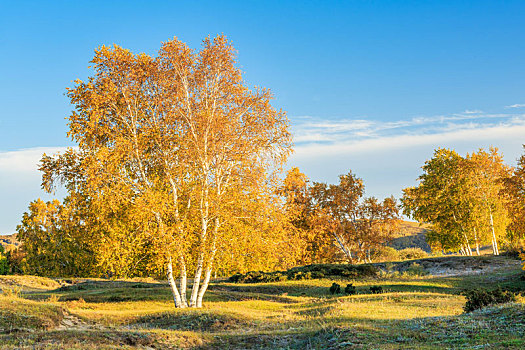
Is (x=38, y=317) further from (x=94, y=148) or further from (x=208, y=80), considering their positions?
(x=208, y=80)

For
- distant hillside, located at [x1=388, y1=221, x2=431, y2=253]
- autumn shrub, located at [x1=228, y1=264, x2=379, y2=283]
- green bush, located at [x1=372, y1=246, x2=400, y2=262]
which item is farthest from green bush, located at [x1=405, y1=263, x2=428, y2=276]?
distant hillside, located at [x1=388, y1=221, x2=431, y2=253]

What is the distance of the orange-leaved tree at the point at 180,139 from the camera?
70.8 ft

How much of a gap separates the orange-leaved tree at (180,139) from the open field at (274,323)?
4448 mm

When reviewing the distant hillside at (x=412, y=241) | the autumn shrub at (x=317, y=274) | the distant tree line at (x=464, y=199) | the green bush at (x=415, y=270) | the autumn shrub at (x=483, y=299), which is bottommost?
the distant hillside at (x=412, y=241)

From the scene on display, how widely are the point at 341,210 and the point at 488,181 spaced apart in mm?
17193

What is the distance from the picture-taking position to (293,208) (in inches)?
923

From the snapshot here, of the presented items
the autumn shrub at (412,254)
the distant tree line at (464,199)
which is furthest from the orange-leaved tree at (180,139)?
the autumn shrub at (412,254)

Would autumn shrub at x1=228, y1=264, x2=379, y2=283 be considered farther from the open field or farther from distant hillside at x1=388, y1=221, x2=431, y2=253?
distant hillside at x1=388, y1=221, x2=431, y2=253

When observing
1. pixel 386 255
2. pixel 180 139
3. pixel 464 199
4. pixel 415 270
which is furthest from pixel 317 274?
pixel 386 255

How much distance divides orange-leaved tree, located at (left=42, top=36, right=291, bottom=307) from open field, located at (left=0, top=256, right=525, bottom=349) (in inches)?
175

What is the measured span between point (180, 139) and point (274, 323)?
1078 centimetres

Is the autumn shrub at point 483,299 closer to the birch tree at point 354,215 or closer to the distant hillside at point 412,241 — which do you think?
the birch tree at point 354,215

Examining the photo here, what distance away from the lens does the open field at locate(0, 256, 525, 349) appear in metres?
10.7

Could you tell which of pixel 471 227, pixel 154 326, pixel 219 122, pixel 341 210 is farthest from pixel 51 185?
pixel 471 227
